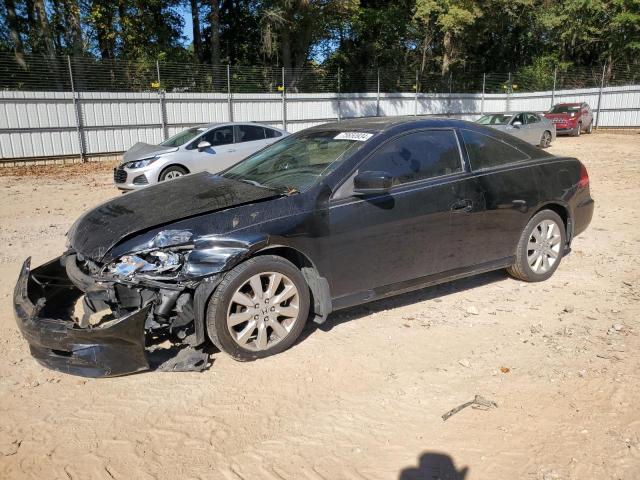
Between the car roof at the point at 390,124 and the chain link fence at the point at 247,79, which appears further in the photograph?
the chain link fence at the point at 247,79

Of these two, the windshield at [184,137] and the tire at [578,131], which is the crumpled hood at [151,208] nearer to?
the windshield at [184,137]

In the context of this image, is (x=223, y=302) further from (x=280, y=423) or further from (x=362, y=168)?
(x=362, y=168)

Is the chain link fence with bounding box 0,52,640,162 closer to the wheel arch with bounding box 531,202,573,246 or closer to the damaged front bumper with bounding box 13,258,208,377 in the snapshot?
the damaged front bumper with bounding box 13,258,208,377

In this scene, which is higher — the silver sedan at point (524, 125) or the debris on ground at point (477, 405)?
the silver sedan at point (524, 125)

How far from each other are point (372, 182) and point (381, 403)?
5.05 ft

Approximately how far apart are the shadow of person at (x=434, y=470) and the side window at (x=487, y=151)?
271 centimetres

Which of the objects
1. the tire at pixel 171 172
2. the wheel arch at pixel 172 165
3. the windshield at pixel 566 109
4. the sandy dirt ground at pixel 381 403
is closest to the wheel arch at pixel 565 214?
the sandy dirt ground at pixel 381 403

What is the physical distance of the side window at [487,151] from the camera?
4.73m

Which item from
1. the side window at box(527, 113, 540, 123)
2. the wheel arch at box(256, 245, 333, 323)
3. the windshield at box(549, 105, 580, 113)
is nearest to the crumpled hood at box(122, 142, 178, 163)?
the wheel arch at box(256, 245, 333, 323)

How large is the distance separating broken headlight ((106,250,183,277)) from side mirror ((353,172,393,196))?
137 cm

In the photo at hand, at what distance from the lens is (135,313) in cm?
325

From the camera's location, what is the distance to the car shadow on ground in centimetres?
438

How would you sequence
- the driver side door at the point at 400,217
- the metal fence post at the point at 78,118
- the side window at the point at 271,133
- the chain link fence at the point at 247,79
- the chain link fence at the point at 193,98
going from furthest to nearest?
the metal fence post at the point at 78,118, the chain link fence at the point at 247,79, the chain link fence at the point at 193,98, the side window at the point at 271,133, the driver side door at the point at 400,217

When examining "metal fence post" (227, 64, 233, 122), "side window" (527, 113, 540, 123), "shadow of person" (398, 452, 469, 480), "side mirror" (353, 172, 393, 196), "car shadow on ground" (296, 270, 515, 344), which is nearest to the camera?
"shadow of person" (398, 452, 469, 480)
